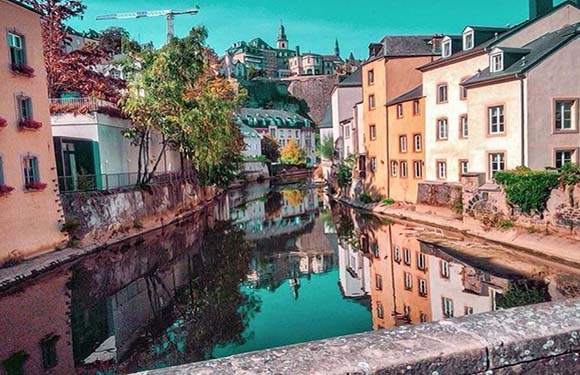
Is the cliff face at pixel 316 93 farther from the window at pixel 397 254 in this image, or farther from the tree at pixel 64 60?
the window at pixel 397 254

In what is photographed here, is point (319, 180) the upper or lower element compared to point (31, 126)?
lower

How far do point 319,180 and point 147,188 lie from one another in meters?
38.0

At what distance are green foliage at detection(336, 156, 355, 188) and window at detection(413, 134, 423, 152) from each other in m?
8.09

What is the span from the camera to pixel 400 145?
30250mm

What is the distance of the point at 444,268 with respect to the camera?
16.1 m

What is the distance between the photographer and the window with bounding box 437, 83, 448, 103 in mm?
25906

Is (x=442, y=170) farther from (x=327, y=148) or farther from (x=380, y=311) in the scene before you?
(x=327, y=148)

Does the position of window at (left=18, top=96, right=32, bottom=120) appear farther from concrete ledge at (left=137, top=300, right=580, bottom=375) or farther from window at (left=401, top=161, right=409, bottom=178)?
window at (left=401, top=161, right=409, bottom=178)

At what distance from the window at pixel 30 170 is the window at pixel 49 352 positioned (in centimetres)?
800

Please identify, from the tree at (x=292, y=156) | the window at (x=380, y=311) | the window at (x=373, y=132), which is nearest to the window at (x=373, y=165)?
the window at (x=373, y=132)

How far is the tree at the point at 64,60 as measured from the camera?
28.0m

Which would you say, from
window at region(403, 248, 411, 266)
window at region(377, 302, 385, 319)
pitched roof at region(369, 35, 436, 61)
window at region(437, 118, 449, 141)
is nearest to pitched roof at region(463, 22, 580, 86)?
window at region(437, 118, 449, 141)

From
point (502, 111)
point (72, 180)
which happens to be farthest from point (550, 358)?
point (72, 180)

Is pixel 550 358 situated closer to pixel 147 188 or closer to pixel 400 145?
pixel 147 188
